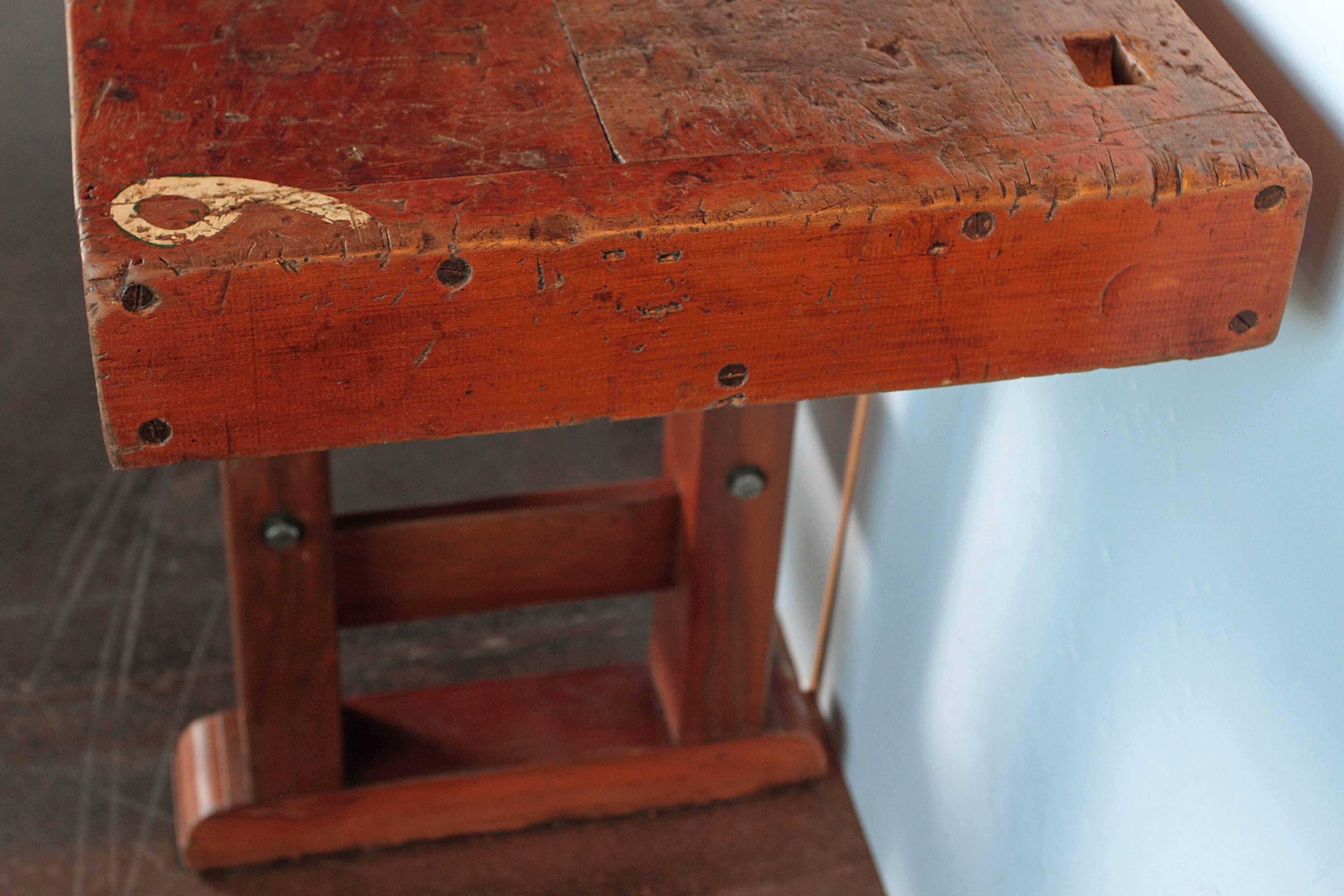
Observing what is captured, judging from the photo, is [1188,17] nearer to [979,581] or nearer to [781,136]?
[781,136]

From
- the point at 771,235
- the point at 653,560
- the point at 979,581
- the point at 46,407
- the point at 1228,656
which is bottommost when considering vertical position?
the point at 46,407

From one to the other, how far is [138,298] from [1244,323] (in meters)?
0.56

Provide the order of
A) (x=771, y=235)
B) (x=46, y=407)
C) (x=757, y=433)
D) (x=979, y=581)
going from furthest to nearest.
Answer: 1. (x=46, y=407)
2. (x=757, y=433)
3. (x=979, y=581)
4. (x=771, y=235)

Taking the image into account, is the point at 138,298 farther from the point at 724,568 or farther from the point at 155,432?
the point at 724,568

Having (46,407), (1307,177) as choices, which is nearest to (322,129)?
(1307,177)

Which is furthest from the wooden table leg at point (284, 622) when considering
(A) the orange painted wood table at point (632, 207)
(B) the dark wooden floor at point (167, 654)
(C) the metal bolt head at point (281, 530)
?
(A) the orange painted wood table at point (632, 207)

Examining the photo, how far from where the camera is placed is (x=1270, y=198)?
71cm

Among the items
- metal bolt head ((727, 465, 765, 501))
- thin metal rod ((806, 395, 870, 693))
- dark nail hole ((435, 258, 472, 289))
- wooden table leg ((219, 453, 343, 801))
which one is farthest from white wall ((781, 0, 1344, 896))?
wooden table leg ((219, 453, 343, 801))

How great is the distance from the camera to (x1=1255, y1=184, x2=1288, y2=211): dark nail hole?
708 mm

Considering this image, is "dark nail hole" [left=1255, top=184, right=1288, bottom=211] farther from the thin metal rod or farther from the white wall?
the thin metal rod

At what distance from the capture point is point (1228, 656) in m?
0.85

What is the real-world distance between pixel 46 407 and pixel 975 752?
159cm

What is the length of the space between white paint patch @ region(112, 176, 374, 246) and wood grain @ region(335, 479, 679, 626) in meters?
0.78

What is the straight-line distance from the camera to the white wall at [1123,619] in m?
0.77
